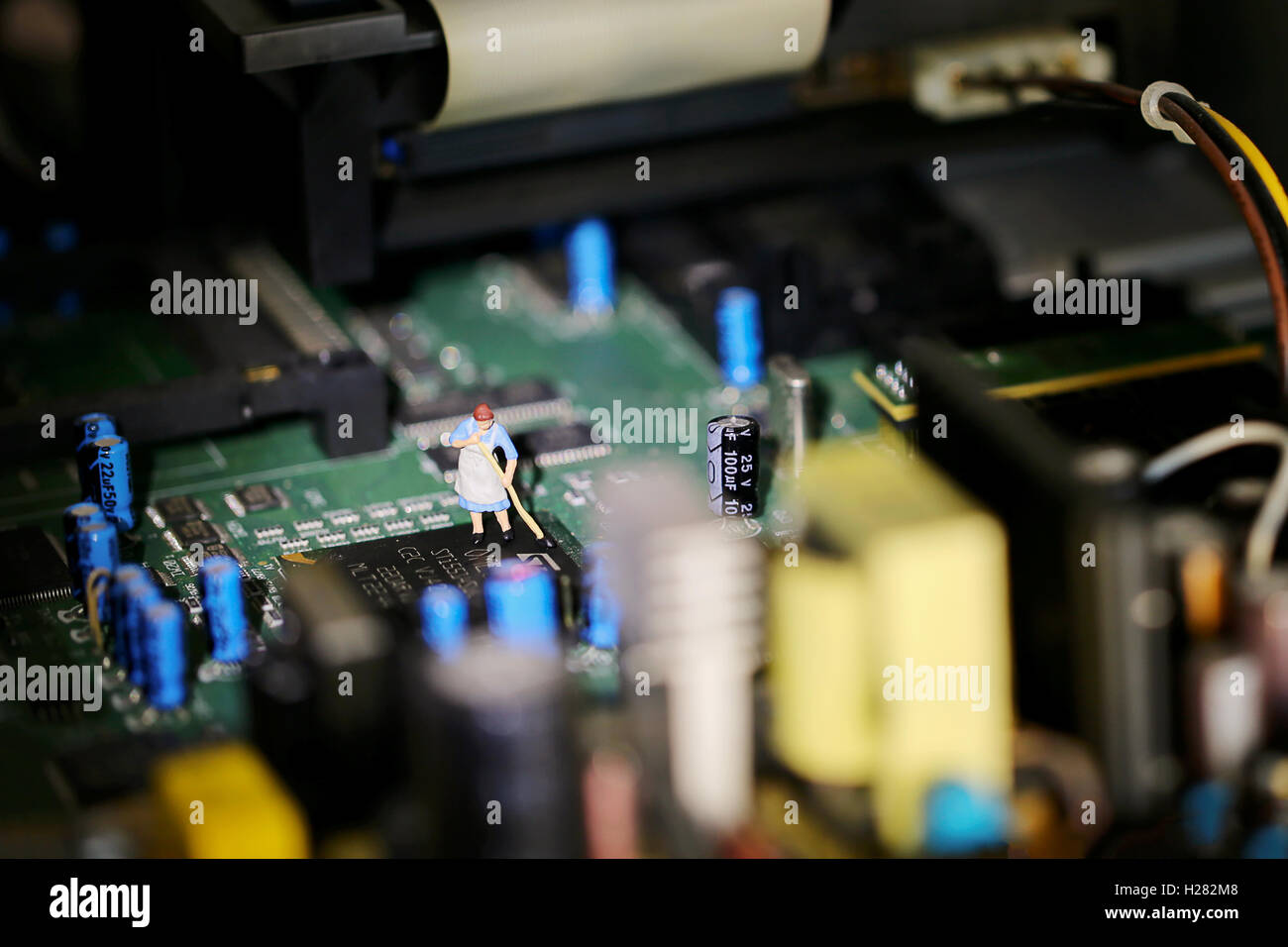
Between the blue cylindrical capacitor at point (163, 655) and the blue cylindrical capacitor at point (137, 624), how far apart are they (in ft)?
0.05

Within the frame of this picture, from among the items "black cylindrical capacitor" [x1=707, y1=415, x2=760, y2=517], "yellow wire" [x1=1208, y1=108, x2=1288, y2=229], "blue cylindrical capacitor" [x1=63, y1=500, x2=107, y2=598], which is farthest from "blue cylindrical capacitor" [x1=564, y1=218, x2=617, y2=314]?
"yellow wire" [x1=1208, y1=108, x2=1288, y2=229]

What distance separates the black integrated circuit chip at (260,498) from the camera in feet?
19.5

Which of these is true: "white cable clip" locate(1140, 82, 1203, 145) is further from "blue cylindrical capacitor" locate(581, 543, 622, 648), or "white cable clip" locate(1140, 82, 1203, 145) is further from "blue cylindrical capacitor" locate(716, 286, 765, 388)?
"blue cylindrical capacitor" locate(581, 543, 622, 648)

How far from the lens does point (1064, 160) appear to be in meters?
7.77

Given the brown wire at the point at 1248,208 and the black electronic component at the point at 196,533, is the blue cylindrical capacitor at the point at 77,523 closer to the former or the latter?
the black electronic component at the point at 196,533

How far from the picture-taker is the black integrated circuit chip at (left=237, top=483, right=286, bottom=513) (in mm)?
5941

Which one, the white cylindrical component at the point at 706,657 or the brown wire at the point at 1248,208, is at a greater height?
the brown wire at the point at 1248,208

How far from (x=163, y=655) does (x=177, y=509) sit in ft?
3.70

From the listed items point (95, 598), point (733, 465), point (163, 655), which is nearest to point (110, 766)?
point (163, 655)

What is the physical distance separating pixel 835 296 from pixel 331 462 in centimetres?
180

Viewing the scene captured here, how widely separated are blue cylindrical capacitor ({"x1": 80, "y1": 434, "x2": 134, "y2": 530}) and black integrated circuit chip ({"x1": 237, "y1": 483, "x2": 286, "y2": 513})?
0.34m

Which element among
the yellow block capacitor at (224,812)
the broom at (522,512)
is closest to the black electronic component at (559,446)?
→ the broom at (522,512)
